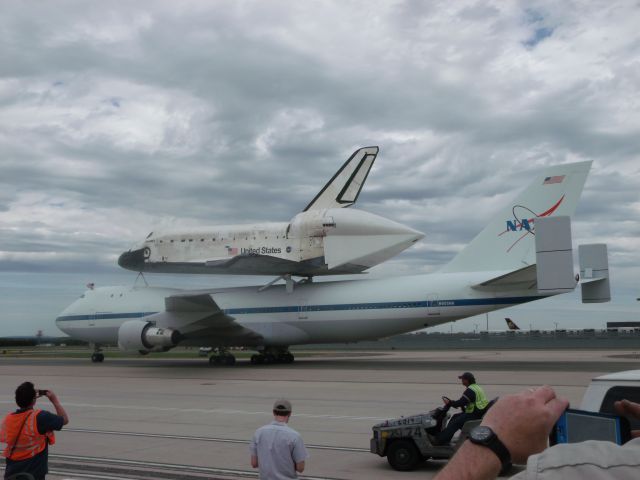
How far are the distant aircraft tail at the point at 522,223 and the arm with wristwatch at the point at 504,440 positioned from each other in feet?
79.8

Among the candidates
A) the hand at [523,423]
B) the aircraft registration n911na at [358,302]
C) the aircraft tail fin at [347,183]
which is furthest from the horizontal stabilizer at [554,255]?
the aircraft tail fin at [347,183]

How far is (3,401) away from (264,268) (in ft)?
48.3

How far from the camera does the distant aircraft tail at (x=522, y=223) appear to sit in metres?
25.2

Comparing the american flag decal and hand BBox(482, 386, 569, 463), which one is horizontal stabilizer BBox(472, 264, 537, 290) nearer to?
the american flag decal

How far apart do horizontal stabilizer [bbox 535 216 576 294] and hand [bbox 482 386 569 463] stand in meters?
7.75

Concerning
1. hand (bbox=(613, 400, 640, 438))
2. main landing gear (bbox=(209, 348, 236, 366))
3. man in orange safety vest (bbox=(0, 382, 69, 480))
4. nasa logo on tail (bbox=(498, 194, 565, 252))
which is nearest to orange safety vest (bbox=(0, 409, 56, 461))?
man in orange safety vest (bbox=(0, 382, 69, 480))

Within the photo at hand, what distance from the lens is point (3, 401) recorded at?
1836cm

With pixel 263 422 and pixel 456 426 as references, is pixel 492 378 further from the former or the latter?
pixel 456 426

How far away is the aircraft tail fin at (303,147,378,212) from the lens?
30984mm

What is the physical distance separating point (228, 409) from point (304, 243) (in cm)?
1467

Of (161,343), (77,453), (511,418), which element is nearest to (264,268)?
(161,343)

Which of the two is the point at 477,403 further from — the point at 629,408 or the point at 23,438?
the point at 629,408

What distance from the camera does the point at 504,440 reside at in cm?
202

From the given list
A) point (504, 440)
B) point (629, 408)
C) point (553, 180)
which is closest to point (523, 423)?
point (504, 440)
